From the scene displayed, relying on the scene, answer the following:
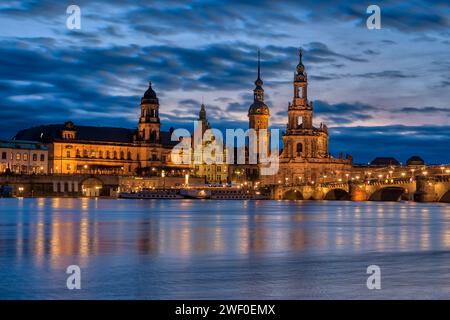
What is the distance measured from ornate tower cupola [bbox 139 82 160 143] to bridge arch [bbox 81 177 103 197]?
1768 centimetres

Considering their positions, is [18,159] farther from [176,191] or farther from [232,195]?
[232,195]

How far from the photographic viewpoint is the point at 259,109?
187250 mm

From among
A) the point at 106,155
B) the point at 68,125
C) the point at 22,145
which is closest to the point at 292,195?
the point at 106,155

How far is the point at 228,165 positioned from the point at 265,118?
44.4 ft

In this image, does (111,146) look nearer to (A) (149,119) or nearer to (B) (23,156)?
(A) (149,119)

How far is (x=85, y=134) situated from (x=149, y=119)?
1344cm

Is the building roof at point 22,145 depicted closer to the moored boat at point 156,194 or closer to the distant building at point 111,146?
the distant building at point 111,146

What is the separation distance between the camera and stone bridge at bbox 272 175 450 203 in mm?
114375

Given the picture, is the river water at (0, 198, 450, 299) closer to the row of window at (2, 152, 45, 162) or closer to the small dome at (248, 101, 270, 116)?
the row of window at (2, 152, 45, 162)

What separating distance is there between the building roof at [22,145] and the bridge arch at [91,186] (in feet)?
33.1

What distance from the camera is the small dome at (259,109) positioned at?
18700 centimetres

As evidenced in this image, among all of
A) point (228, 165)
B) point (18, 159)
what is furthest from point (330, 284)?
point (228, 165)

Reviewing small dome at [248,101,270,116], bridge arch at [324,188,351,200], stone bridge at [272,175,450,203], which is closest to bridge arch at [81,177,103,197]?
stone bridge at [272,175,450,203]
